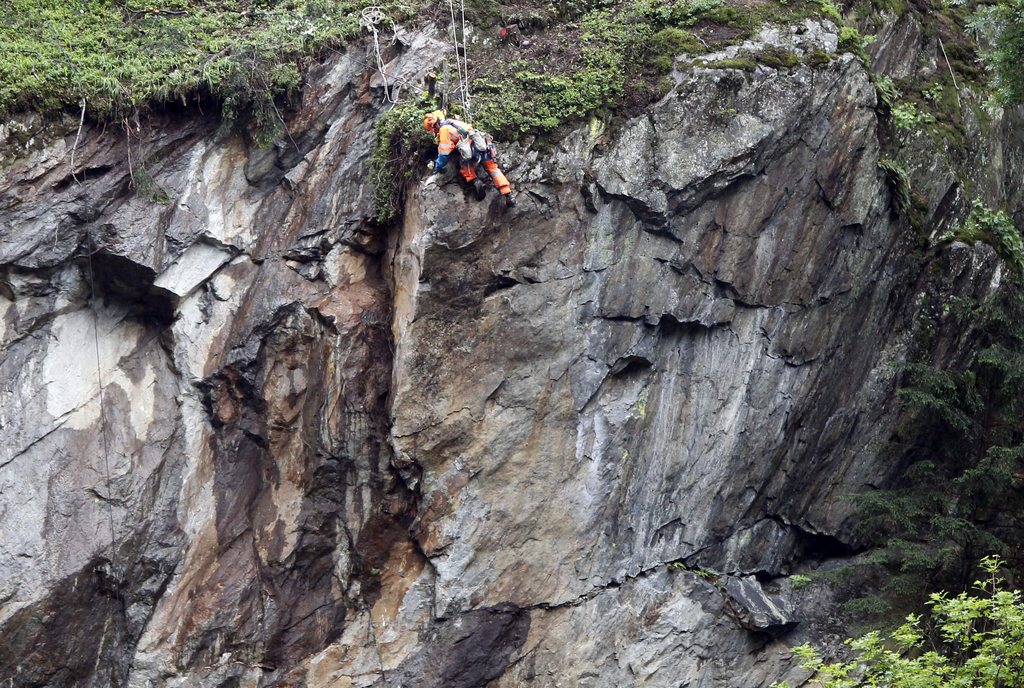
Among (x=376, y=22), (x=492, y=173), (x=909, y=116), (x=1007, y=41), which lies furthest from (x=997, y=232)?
(x=376, y=22)

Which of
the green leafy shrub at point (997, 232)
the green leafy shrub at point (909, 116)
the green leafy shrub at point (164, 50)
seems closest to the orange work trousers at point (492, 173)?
the green leafy shrub at point (164, 50)

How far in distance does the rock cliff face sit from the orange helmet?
51 cm

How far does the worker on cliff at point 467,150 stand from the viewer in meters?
9.16

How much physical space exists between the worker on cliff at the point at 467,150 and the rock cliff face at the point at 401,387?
0.81ft

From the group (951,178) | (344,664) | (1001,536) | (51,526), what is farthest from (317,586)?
(951,178)

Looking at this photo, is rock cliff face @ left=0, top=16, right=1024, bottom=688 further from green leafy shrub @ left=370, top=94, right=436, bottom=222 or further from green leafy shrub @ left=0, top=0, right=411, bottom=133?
green leafy shrub @ left=0, top=0, right=411, bottom=133

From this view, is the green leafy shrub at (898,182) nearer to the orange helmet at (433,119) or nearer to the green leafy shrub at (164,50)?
the orange helmet at (433,119)

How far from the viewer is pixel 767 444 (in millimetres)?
10617

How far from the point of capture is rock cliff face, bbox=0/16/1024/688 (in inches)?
367

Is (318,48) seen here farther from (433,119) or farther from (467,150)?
(467,150)

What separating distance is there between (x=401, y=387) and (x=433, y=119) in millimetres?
2560

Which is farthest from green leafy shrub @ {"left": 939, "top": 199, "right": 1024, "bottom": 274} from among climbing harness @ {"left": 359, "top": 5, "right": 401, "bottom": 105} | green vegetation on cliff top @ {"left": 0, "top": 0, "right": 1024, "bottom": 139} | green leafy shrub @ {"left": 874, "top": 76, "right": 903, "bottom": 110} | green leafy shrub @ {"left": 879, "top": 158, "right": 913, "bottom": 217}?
climbing harness @ {"left": 359, "top": 5, "right": 401, "bottom": 105}

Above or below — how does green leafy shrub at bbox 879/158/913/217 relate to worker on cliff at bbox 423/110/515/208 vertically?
below

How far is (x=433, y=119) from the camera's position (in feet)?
30.7
